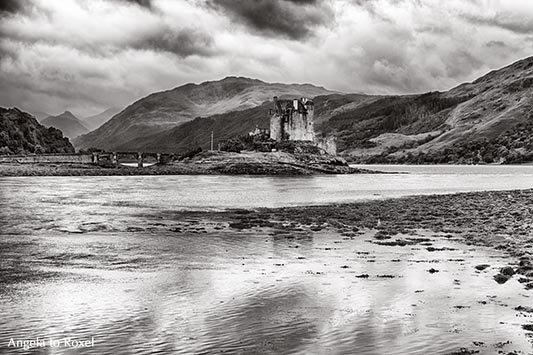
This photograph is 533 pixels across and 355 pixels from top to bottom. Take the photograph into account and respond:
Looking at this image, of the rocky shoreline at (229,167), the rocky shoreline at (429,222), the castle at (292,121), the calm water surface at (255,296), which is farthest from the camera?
the castle at (292,121)

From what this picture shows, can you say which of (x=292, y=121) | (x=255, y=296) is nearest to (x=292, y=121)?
(x=292, y=121)

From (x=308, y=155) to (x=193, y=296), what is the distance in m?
145

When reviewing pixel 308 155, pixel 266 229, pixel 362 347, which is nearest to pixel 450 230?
pixel 266 229

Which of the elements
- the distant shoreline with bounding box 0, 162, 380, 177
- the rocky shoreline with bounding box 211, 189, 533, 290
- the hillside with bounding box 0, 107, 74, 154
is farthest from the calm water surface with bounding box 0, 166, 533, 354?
the hillside with bounding box 0, 107, 74, 154

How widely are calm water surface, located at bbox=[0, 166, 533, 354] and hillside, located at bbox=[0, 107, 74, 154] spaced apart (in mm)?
145625

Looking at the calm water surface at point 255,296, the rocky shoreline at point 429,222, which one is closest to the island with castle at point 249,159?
the rocky shoreline at point 429,222

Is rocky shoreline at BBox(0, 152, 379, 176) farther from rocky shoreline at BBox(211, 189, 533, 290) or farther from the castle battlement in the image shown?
rocky shoreline at BBox(211, 189, 533, 290)

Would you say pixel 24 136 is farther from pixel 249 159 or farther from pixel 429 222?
pixel 429 222

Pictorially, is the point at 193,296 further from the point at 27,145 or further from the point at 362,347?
the point at 27,145

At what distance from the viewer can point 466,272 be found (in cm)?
1853

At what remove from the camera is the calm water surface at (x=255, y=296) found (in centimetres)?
1161

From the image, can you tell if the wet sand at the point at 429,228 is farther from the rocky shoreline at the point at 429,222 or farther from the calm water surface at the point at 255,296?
the calm water surface at the point at 255,296

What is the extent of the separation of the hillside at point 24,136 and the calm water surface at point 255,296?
14562 centimetres

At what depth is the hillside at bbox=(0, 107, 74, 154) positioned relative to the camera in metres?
161
